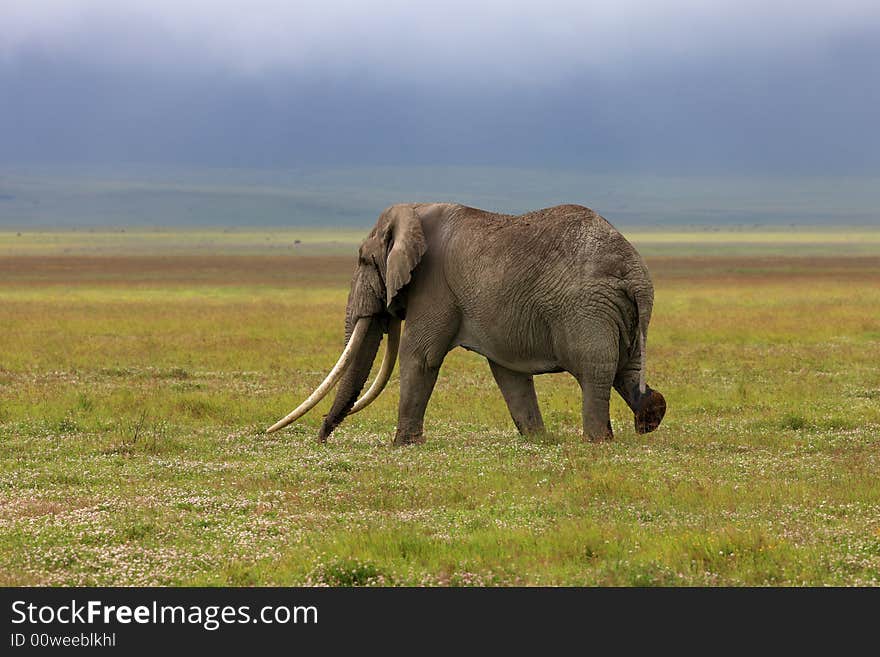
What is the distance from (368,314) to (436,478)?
176 inches

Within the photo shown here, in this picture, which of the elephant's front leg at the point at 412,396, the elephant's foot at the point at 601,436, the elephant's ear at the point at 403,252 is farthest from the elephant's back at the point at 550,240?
the elephant's foot at the point at 601,436

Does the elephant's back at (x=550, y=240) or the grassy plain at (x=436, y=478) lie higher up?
the elephant's back at (x=550, y=240)

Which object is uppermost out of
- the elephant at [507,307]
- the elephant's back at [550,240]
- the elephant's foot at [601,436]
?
the elephant's back at [550,240]

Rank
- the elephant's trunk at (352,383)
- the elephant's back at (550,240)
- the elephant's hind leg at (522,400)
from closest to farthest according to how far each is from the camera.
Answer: the elephant's back at (550,240) → the elephant's hind leg at (522,400) → the elephant's trunk at (352,383)

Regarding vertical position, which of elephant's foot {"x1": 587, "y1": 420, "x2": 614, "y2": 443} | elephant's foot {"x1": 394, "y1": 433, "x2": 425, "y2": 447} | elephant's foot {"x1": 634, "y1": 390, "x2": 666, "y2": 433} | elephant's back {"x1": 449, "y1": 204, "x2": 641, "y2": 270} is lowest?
elephant's foot {"x1": 394, "y1": 433, "x2": 425, "y2": 447}

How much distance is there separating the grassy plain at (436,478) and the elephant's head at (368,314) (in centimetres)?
67

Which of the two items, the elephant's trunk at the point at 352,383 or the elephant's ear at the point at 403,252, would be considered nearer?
the elephant's ear at the point at 403,252

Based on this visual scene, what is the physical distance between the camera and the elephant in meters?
17.5

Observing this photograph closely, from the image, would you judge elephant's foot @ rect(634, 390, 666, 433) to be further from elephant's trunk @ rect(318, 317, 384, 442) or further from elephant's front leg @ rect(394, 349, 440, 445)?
elephant's trunk @ rect(318, 317, 384, 442)

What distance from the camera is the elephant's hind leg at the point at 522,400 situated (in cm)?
1886

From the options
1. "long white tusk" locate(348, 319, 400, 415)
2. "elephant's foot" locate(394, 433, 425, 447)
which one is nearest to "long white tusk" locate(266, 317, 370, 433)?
"long white tusk" locate(348, 319, 400, 415)

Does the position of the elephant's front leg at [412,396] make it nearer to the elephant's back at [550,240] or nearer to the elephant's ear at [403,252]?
the elephant's ear at [403,252]

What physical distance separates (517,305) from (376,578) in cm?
777

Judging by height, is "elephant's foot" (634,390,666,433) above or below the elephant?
below
